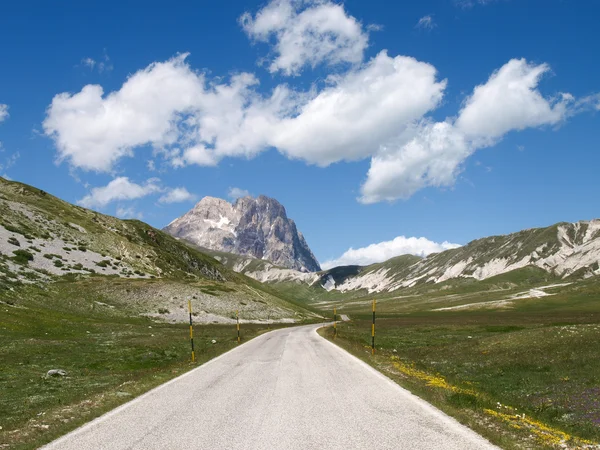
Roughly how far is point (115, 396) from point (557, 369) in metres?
22.6

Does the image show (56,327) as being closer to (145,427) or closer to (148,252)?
(145,427)

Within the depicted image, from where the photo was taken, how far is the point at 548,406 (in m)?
16.8

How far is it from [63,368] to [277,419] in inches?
762

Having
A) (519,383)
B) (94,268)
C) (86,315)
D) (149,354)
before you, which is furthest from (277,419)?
(94,268)

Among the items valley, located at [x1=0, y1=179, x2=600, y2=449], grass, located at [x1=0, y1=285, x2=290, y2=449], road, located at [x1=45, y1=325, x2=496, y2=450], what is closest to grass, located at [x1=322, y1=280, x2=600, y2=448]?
valley, located at [x1=0, y1=179, x2=600, y2=449]

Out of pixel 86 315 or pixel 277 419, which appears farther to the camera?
pixel 86 315

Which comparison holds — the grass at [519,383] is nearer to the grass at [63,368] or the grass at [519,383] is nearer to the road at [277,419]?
the road at [277,419]

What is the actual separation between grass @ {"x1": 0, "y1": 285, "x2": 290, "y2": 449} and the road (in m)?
1.31

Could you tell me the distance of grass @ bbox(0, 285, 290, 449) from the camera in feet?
44.4

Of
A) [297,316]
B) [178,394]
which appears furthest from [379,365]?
[297,316]

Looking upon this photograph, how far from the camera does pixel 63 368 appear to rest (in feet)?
86.1

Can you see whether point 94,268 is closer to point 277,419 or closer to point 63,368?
point 63,368

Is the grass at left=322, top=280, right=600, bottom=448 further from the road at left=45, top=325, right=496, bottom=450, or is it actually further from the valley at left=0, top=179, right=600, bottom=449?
the road at left=45, top=325, right=496, bottom=450

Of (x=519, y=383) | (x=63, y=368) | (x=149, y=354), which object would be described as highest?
(x=63, y=368)
